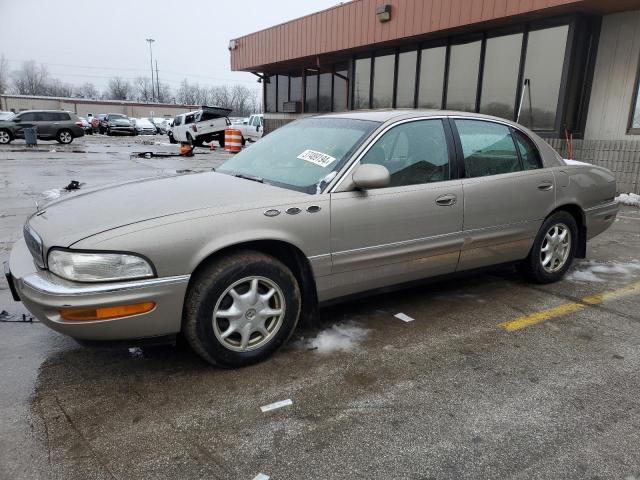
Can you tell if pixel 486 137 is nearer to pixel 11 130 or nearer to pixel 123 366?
pixel 123 366

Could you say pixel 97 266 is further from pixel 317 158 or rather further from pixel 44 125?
pixel 44 125

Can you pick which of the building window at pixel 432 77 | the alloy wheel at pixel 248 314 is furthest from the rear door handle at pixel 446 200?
the building window at pixel 432 77

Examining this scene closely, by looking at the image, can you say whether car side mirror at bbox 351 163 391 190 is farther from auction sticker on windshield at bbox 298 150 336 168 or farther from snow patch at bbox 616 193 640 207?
snow patch at bbox 616 193 640 207

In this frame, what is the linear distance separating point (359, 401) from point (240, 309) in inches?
33.9

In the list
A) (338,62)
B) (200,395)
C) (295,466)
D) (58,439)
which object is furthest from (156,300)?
(338,62)

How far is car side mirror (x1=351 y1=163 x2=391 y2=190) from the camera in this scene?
119 inches

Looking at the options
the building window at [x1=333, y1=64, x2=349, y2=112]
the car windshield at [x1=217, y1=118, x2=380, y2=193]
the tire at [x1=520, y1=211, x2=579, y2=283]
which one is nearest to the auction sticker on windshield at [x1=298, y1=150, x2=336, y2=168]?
the car windshield at [x1=217, y1=118, x2=380, y2=193]

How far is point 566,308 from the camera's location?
12.9 ft

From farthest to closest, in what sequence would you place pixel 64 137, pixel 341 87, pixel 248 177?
pixel 64 137, pixel 341 87, pixel 248 177

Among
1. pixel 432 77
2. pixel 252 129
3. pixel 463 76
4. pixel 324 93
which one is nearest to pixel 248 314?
pixel 463 76

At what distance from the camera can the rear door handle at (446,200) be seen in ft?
11.5

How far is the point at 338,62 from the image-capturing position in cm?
1655

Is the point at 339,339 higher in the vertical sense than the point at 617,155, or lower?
lower

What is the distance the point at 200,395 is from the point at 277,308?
68 cm
